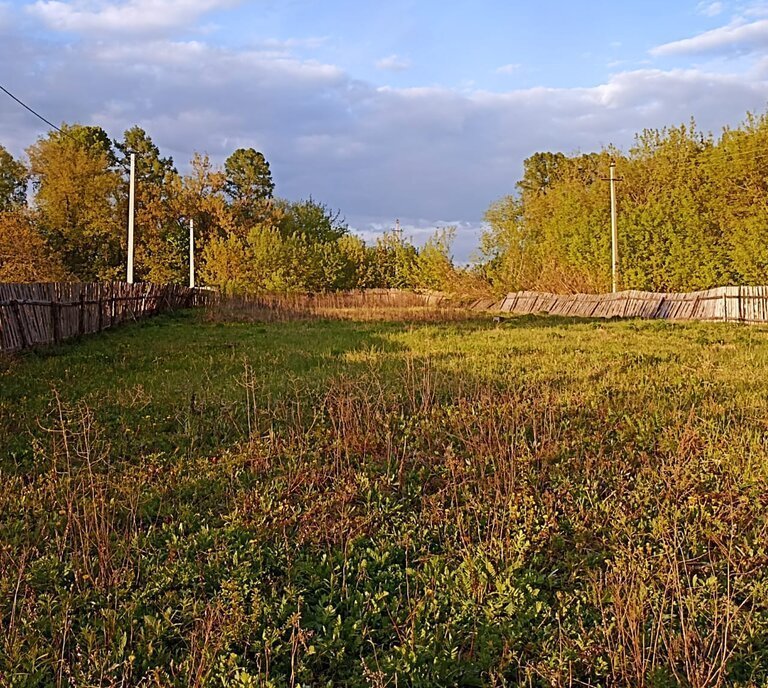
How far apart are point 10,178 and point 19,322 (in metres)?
35.6

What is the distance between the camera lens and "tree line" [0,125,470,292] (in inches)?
1355

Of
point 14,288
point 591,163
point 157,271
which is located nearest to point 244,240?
point 157,271

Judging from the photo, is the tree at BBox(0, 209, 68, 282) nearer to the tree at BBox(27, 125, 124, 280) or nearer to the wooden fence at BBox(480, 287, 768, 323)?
the tree at BBox(27, 125, 124, 280)

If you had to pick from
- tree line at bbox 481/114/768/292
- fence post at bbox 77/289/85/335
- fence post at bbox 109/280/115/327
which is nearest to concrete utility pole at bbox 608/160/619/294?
tree line at bbox 481/114/768/292

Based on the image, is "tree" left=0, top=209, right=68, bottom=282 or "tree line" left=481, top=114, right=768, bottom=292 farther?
"tree" left=0, top=209, right=68, bottom=282

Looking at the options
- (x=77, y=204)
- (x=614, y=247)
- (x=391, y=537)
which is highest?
(x=77, y=204)

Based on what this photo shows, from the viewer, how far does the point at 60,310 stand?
12125mm

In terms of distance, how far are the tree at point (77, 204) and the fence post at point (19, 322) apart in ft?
93.8

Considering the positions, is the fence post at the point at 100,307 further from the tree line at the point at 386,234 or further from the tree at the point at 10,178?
the tree at the point at 10,178

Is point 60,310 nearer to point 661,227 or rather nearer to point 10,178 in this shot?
point 661,227

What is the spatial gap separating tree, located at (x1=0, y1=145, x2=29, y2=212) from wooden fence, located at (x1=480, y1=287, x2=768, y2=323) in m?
31.9

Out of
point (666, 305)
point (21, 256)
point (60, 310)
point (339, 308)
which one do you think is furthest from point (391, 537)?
point (21, 256)

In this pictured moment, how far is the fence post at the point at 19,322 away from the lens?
1019cm

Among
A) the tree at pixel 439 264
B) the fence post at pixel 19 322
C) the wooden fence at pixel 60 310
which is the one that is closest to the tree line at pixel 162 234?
the tree at pixel 439 264
